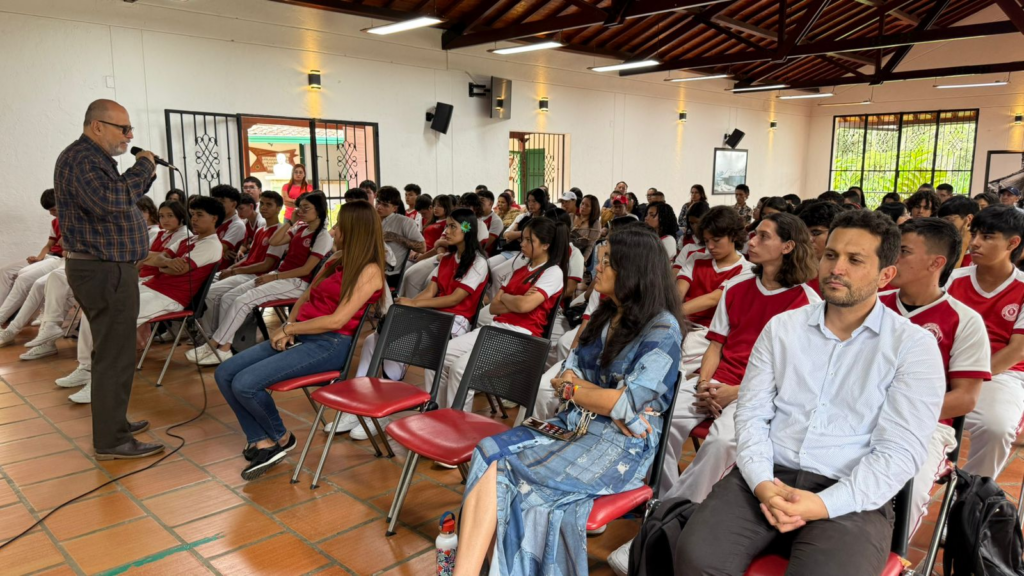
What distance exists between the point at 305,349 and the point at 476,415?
1026 millimetres

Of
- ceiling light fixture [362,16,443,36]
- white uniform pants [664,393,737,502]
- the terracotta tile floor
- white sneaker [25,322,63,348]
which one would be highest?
ceiling light fixture [362,16,443,36]

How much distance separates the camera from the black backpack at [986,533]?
1.79 meters

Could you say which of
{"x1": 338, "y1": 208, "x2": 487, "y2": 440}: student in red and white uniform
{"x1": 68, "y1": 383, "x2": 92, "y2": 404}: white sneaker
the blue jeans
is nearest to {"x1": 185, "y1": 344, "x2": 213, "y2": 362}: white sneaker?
{"x1": 68, "y1": 383, "x2": 92, "y2": 404}: white sneaker

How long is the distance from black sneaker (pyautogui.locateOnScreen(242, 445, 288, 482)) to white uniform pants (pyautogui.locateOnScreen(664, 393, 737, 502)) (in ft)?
5.93

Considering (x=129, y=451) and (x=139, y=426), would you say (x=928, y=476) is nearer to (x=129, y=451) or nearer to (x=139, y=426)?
(x=129, y=451)

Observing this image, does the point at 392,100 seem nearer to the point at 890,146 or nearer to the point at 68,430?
the point at 68,430

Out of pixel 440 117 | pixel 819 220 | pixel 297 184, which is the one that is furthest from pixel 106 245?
pixel 440 117

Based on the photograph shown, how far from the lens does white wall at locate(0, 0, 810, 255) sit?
652 centimetres

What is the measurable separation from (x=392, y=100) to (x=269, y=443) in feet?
22.7

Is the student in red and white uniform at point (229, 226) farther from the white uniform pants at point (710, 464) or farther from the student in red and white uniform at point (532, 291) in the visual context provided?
the white uniform pants at point (710, 464)

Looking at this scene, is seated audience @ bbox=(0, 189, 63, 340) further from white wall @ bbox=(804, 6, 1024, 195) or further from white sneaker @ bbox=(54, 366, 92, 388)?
white wall @ bbox=(804, 6, 1024, 195)

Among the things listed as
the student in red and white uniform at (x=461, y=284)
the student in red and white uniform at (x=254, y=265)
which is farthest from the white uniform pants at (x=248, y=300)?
the student in red and white uniform at (x=461, y=284)

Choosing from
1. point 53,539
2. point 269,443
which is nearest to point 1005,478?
point 269,443

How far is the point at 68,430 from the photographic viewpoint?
11.7 ft
